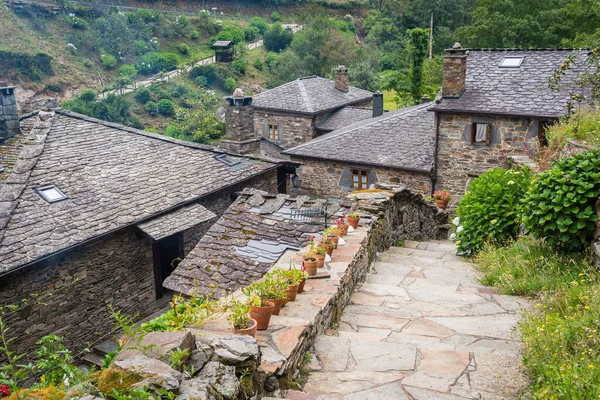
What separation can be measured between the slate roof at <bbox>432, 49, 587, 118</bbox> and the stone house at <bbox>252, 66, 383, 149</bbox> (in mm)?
10048

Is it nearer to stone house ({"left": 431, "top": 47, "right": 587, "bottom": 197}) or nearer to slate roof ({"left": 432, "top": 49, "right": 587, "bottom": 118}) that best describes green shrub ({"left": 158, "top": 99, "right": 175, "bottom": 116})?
slate roof ({"left": 432, "top": 49, "right": 587, "bottom": 118})

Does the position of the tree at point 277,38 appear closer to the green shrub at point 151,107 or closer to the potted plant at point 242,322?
the green shrub at point 151,107

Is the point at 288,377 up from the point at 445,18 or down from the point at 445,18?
down

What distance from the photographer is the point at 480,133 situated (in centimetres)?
1825

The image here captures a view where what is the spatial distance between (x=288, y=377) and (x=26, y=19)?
51.4 m

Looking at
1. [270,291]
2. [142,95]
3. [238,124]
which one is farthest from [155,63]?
[270,291]

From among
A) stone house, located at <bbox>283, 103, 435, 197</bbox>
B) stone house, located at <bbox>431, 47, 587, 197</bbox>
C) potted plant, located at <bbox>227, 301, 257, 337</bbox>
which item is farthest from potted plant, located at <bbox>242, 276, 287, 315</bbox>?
stone house, located at <bbox>283, 103, 435, 197</bbox>

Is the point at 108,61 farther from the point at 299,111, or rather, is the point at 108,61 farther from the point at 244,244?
the point at 244,244

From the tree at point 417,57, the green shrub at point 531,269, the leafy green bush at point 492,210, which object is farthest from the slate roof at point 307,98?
the green shrub at point 531,269

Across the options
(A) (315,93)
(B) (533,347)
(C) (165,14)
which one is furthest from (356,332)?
(C) (165,14)

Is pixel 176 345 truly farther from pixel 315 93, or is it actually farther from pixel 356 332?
pixel 315 93

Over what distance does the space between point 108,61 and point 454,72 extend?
3563 centimetres

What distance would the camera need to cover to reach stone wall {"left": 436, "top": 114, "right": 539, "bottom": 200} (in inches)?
693

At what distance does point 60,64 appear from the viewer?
42.9 meters
